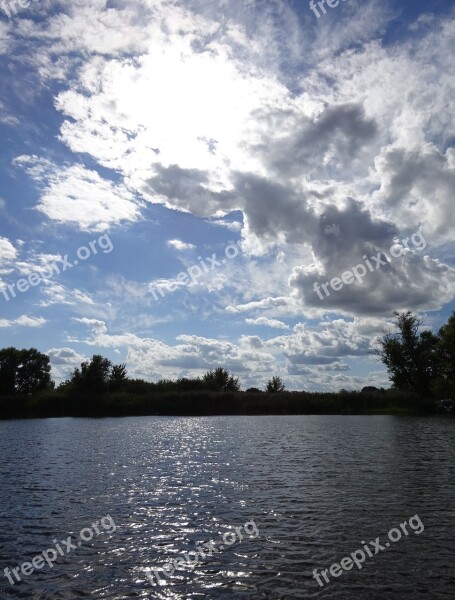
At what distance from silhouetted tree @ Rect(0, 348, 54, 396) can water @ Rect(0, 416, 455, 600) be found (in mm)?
119488

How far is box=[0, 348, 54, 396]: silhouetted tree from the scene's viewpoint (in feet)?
490

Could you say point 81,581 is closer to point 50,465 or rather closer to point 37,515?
point 37,515

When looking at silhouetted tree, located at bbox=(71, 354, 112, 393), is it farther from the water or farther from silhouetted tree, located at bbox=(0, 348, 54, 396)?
the water

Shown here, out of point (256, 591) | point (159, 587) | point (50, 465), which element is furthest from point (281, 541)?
point (50, 465)

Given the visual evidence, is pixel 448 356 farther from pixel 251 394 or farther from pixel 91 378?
pixel 91 378

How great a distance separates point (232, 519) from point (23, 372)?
151 meters

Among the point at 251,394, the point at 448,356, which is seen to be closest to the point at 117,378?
the point at 251,394

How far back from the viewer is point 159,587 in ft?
44.6

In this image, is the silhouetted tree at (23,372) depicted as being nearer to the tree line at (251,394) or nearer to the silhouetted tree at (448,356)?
the tree line at (251,394)

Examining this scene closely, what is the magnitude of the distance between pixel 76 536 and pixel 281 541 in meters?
7.94

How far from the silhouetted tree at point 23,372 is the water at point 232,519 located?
119 metres

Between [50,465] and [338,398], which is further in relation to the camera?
[338,398]

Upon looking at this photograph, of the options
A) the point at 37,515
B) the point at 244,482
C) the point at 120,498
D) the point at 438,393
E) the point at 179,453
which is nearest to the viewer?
the point at 37,515

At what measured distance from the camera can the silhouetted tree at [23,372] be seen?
149 meters
